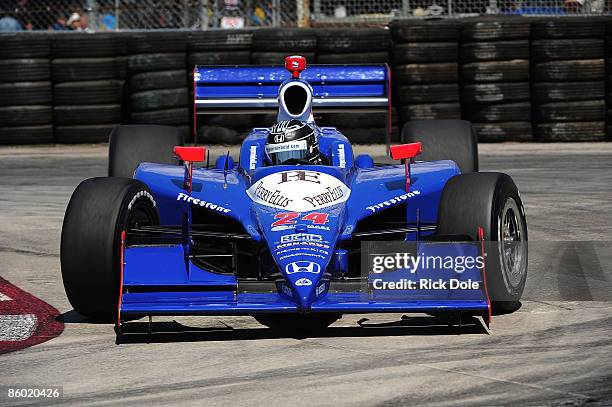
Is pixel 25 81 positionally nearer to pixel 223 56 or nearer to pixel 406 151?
pixel 223 56

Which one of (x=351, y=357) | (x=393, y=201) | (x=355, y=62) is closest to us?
(x=351, y=357)

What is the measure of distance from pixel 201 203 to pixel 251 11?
35.4 feet

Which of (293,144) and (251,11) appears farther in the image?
(251,11)

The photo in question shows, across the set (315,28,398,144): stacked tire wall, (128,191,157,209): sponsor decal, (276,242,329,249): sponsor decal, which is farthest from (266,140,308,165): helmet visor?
(315,28,398,144): stacked tire wall

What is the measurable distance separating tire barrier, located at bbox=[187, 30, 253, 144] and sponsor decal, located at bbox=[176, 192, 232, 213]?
9166 millimetres

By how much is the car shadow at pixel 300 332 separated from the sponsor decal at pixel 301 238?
1.68ft

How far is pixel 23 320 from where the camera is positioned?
779 cm

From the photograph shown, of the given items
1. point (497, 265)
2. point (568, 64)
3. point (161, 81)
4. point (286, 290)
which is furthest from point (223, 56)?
point (286, 290)

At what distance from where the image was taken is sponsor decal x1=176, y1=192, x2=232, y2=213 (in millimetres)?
8164

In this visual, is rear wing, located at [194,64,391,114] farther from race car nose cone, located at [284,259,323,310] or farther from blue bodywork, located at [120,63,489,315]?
race car nose cone, located at [284,259,323,310]

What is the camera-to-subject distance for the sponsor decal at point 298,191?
7.77m

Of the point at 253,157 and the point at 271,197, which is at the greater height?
the point at 253,157

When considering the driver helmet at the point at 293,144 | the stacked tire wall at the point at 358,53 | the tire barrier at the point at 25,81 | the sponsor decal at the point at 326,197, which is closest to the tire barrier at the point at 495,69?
the stacked tire wall at the point at 358,53

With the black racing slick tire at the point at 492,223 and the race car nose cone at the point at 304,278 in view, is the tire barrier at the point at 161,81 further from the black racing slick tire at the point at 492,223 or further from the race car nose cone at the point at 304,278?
the race car nose cone at the point at 304,278
